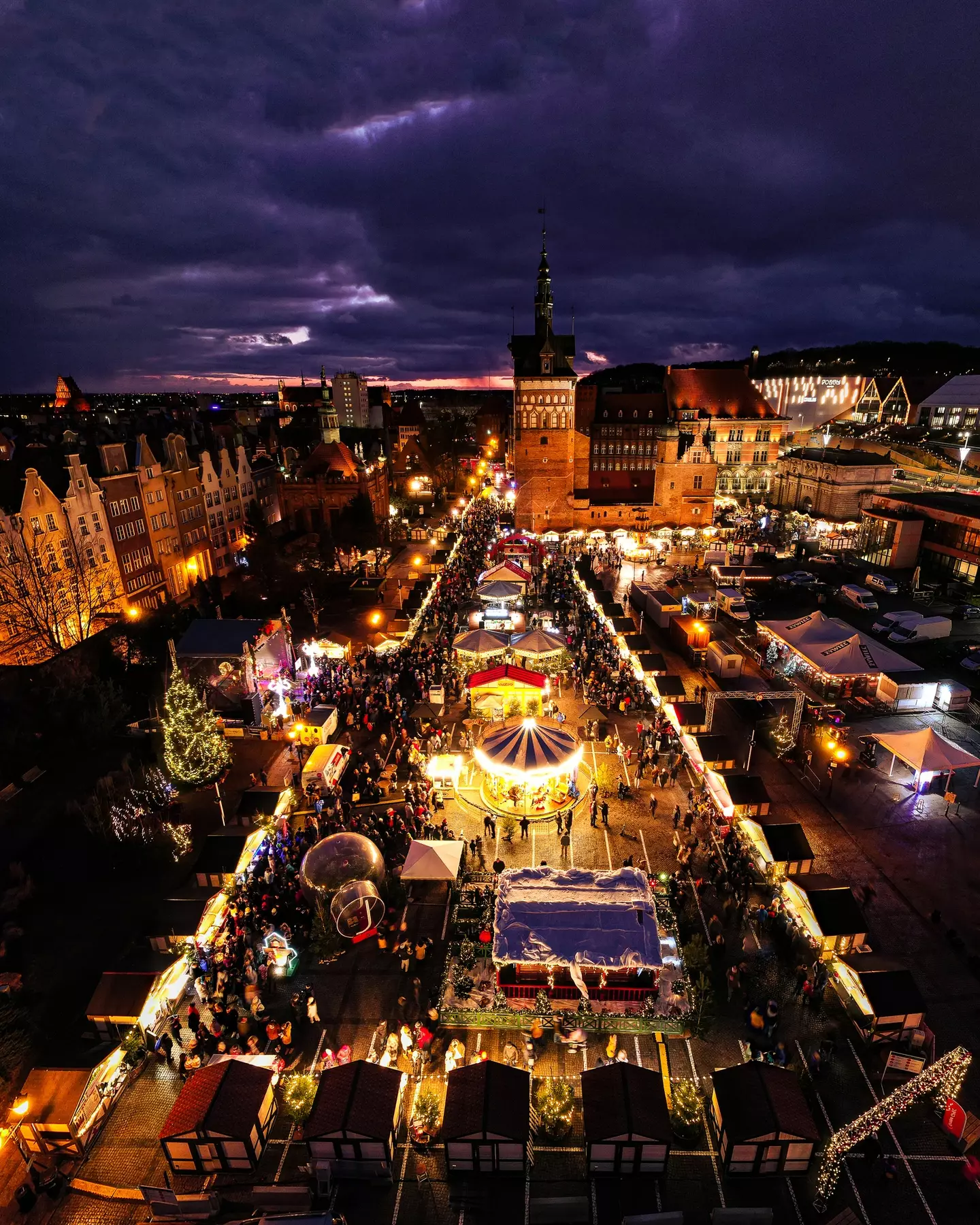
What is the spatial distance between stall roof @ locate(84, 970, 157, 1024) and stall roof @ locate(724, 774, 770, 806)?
14150 millimetres

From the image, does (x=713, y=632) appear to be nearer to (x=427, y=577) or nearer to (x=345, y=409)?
(x=427, y=577)

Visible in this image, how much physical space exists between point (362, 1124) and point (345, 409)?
9232cm

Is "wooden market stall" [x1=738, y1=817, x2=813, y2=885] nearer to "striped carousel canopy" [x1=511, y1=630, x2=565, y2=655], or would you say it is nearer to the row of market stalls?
"striped carousel canopy" [x1=511, y1=630, x2=565, y2=655]

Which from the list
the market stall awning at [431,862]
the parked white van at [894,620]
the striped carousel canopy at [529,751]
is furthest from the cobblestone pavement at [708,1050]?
the parked white van at [894,620]

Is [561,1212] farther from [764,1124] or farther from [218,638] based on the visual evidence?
[218,638]

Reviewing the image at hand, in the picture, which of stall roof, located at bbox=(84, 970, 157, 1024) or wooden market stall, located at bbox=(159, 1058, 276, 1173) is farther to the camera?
stall roof, located at bbox=(84, 970, 157, 1024)

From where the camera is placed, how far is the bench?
9078 mm

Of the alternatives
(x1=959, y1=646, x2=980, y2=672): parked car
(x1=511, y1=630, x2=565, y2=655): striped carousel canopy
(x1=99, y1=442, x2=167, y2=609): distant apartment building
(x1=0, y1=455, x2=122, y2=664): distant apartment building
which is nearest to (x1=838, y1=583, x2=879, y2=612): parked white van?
(x1=959, y1=646, x2=980, y2=672): parked car

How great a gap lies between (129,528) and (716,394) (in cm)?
4905

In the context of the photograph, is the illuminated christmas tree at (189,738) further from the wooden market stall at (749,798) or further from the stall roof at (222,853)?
the wooden market stall at (749,798)

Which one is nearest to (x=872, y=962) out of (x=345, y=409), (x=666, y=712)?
(x=666, y=712)

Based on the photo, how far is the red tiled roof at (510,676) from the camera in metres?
22.3

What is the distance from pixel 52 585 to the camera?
1065 inches

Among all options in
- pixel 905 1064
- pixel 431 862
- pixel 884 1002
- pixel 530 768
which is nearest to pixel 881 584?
pixel 530 768
